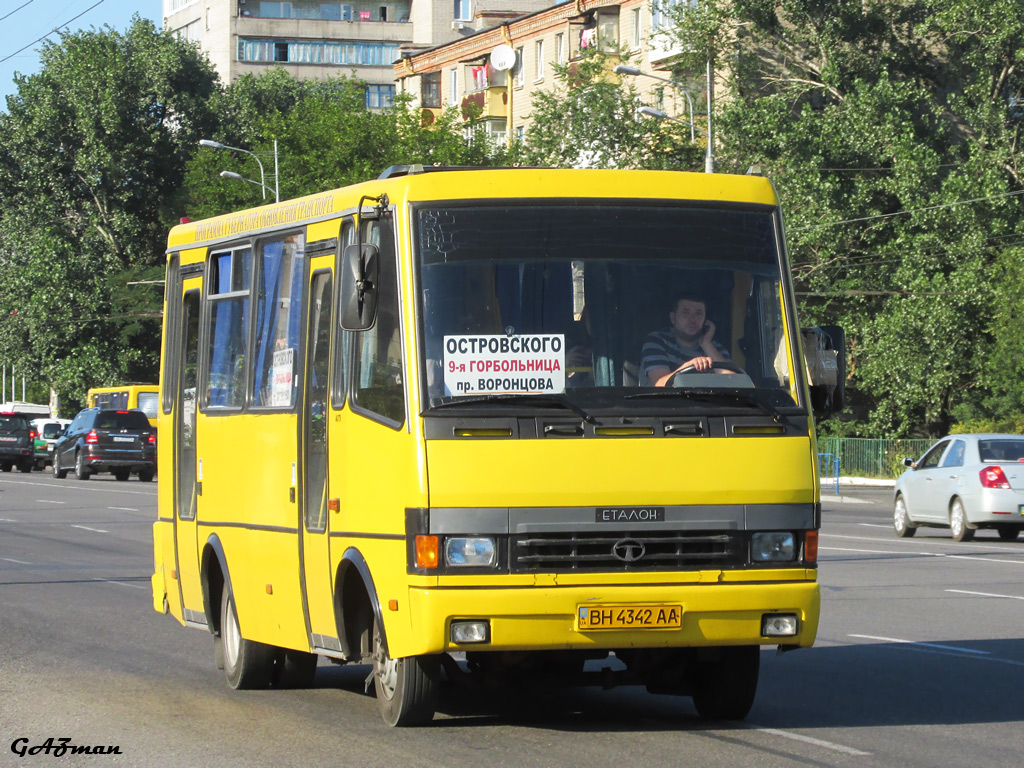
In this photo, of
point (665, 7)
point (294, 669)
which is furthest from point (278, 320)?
point (665, 7)

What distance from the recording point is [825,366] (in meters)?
8.55

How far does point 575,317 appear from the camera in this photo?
26.5ft

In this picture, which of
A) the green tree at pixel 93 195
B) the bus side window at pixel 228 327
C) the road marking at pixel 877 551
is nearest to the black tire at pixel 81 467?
the green tree at pixel 93 195

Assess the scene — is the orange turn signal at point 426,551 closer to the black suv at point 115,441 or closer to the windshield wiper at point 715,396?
the windshield wiper at point 715,396

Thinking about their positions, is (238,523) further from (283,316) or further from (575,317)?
(575,317)

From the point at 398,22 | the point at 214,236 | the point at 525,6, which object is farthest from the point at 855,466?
the point at 398,22

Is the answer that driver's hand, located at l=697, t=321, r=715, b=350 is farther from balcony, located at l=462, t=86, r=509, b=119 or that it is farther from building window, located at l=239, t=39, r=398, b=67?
building window, located at l=239, t=39, r=398, b=67

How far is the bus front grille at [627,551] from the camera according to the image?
7.71m

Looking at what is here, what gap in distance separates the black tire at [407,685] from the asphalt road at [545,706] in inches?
3.6

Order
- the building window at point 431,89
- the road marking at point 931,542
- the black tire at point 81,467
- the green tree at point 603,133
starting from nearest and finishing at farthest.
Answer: the road marking at point 931,542, the black tire at point 81,467, the green tree at point 603,133, the building window at point 431,89

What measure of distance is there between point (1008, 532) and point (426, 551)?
18.4 m

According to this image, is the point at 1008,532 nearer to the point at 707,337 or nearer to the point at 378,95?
the point at 707,337

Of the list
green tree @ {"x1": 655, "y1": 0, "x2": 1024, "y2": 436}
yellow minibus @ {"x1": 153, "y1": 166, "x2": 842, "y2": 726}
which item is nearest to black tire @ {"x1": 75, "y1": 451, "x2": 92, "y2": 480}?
green tree @ {"x1": 655, "y1": 0, "x2": 1024, "y2": 436}

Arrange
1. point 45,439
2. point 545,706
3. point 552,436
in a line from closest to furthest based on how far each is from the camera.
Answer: point 552,436, point 545,706, point 45,439
